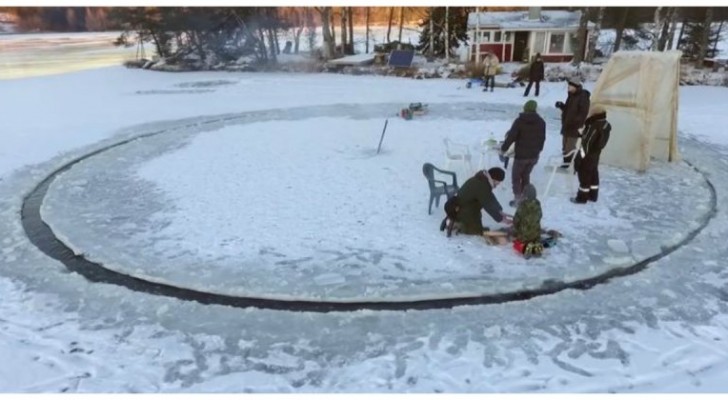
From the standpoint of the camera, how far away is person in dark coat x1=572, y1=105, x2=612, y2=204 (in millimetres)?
7043

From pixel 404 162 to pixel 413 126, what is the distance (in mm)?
3207

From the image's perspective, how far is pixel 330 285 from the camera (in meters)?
5.39

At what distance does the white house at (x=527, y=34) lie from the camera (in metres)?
27.3

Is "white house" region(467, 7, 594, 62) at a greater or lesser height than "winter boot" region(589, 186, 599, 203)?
greater

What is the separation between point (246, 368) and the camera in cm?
418

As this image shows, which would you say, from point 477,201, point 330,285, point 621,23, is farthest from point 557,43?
point 330,285

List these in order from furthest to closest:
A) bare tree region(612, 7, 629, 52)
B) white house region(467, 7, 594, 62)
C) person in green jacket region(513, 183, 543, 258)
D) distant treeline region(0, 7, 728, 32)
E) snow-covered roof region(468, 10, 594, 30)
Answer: white house region(467, 7, 594, 62) → snow-covered roof region(468, 10, 594, 30) → bare tree region(612, 7, 629, 52) → distant treeline region(0, 7, 728, 32) → person in green jacket region(513, 183, 543, 258)

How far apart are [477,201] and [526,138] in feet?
4.47

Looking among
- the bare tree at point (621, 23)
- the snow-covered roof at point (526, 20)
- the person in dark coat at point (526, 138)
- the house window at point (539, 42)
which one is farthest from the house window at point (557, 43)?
Answer: the person in dark coat at point (526, 138)

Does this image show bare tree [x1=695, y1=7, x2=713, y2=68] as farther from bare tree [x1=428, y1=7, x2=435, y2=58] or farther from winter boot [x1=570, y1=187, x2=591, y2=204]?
winter boot [x1=570, y1=187, x2=591, y2=204]

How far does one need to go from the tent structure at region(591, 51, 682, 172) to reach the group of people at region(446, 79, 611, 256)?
68cm

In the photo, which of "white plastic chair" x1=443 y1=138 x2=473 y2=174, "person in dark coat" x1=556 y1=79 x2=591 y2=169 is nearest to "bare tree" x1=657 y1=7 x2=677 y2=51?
"person in dark coat" x1=556 y1=79 x2=591 y2=169

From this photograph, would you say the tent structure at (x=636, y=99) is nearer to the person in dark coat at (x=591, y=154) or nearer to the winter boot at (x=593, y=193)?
the person in dark coat at (x=591, y=154)
